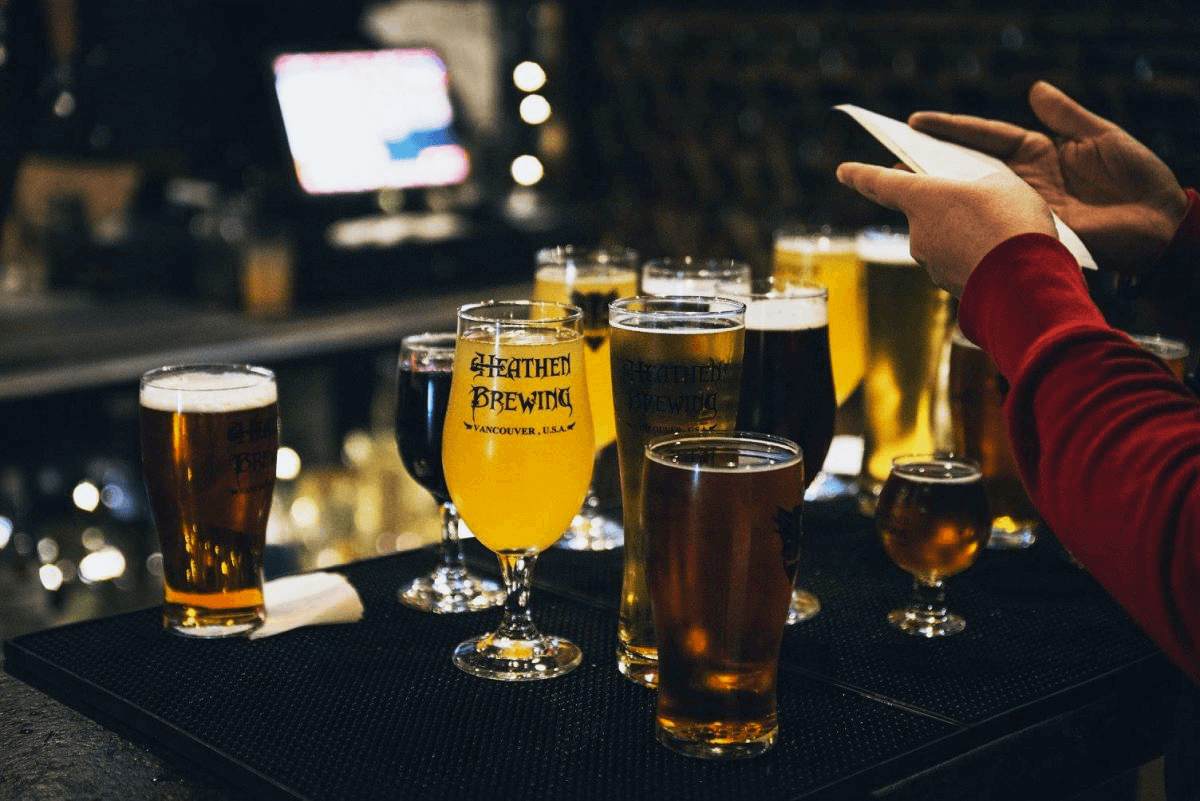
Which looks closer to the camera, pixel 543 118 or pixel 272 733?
pixel 272 733

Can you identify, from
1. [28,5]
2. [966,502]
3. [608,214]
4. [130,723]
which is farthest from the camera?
[608,214]

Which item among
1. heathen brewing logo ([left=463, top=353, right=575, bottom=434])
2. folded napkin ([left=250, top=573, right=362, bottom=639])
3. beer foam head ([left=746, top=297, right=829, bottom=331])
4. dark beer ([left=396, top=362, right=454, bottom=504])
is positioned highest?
beer foam head ([left=746, top=297, right=829, bottom=331])

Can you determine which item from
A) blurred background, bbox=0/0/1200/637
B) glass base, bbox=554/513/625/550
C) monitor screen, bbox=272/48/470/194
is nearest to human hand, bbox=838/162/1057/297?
glass base, bbox=554/513/625/550

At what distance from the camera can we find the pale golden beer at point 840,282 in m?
1.59

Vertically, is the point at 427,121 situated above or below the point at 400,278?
above

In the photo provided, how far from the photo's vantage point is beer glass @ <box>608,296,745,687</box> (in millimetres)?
1052

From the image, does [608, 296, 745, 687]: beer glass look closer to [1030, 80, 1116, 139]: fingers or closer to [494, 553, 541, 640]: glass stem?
[494, 553, 541, 640]: glass stem

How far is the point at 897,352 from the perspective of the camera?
5.13 feet

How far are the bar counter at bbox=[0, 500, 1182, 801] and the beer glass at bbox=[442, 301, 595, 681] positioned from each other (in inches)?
1.8

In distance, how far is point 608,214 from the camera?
4.69 metres

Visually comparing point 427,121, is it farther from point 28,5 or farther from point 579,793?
point 579,793

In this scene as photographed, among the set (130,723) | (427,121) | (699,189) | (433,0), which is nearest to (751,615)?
(130,723)

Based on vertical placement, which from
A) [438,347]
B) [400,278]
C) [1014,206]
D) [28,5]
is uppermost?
[28,5]

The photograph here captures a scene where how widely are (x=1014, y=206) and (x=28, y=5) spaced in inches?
80.1
